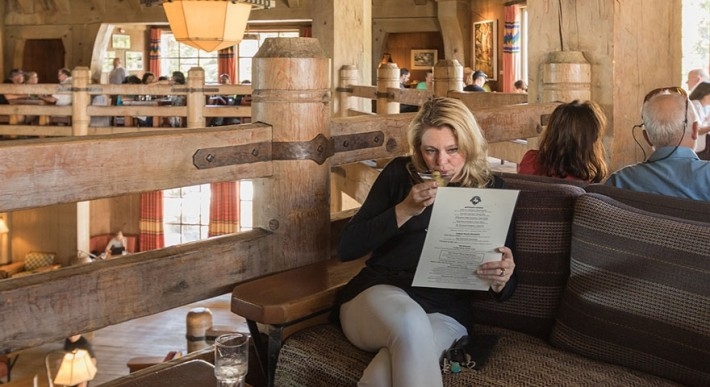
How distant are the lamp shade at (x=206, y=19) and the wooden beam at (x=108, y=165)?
2781mm

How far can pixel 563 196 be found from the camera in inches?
90.5

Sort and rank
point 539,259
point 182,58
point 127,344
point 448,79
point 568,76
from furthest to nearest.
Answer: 1. point 182,58
2. point 127,344
3. point 448,79
4. point 568,76
5. point 539,259

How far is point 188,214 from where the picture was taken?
16266 mm

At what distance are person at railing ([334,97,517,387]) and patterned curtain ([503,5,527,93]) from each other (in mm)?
10487

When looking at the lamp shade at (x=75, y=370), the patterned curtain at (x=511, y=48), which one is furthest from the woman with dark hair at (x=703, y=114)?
the patterned curtain at (x=511, y=48)

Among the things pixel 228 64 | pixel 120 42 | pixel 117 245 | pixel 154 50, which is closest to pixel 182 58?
pixel 154 50

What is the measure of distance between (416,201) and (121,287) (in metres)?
0.82

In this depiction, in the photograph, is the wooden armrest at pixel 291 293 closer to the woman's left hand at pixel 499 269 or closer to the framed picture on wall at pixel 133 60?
the woman's left hand at pixel 499 269

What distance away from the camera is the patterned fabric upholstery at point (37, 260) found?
1253 centimetres

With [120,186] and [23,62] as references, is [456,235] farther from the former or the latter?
[23,62]

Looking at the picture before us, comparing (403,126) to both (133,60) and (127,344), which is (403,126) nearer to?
(127,344)

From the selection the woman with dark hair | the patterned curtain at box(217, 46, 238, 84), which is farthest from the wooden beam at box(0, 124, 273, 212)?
the patterned curtain at box(217, 46, 238, 84)

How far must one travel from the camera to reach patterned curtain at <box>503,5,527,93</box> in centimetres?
1240

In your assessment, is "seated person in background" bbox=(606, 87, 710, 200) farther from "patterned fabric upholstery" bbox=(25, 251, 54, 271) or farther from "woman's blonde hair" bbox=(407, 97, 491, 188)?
"patterned fabric upholstery" bbox=(25, 251, 54, 271)
